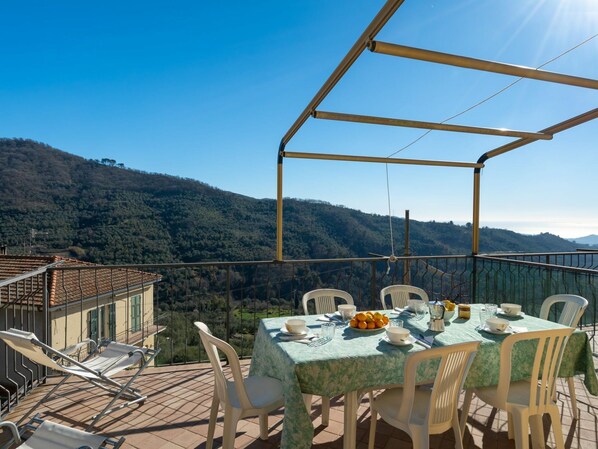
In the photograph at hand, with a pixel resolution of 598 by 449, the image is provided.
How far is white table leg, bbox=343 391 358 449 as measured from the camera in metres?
1.75

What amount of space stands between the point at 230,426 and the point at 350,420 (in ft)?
1.98

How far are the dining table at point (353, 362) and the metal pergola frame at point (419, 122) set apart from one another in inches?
59.1

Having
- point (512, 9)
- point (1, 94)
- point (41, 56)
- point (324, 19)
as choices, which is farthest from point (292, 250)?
point (1, 94)

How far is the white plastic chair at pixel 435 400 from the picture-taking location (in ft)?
5.08

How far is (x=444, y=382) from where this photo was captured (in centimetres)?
163

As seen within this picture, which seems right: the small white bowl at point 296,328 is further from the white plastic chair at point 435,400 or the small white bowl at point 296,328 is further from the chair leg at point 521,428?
the chair leg at point 521,428

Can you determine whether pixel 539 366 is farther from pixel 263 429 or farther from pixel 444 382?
pixel 263 429

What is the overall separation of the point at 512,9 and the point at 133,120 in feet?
73.1

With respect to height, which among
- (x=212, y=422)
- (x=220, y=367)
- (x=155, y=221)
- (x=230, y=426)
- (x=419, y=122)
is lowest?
(x=212, y=422)

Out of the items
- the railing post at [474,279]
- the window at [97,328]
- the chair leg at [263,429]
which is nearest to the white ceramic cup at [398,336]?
the chair leg at [263,429]

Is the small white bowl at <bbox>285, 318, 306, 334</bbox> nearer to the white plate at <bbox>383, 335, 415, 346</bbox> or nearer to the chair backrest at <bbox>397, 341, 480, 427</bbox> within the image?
the white plate at <bbox>383, 335, 415, 346</bbox>

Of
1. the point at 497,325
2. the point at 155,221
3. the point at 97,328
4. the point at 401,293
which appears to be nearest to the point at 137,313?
the point at 155,221

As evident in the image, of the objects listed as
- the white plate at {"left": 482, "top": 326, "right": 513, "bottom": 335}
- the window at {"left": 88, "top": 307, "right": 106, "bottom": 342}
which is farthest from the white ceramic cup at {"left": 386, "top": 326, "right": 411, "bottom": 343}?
the window at {"left": 88, "top": 307, "right": 106, "bottom": 342}

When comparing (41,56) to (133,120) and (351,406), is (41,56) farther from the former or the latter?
(351,406)
